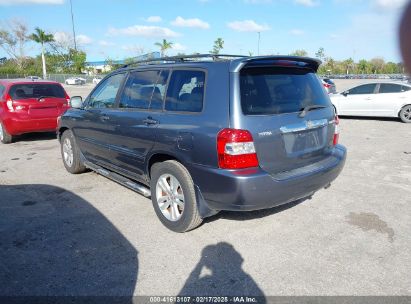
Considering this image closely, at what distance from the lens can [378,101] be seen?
12016 millimetres

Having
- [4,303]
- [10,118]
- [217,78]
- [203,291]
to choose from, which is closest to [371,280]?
[203,291]

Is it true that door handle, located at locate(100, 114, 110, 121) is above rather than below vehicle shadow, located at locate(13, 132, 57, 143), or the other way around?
above

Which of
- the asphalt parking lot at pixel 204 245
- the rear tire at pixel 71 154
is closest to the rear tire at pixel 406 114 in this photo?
the asphalt parking lot at pixel 204 245

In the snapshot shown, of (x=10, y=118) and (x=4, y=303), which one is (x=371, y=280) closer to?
(x=4, y=303)

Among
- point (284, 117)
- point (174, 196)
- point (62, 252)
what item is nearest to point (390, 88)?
point (284, 117)

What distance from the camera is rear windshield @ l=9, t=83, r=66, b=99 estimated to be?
26.8 feet

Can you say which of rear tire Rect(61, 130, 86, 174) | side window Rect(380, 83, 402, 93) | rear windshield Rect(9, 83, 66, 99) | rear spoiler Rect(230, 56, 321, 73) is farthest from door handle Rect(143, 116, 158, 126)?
side window Rect(380, 83, 402, 93)

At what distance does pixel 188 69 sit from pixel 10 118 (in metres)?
6.24

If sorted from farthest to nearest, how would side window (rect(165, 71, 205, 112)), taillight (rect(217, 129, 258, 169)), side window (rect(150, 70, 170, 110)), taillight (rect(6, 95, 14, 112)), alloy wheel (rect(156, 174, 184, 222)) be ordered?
1. taillight (rect(6, 95, 14, 112))
2. side window (rect(150, 70, 170, 110))
3. alloy wheel (rect(156, 174, 184, 222))
4. side window (rect(165, 71, 205, 112))
5. taillight (rect(217, 129, 258, 169))

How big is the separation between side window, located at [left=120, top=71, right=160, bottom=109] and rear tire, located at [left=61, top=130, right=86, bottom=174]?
172 centimetres

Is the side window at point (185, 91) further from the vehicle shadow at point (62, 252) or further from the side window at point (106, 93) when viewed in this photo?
the vehicle shadow at point (62, 252)

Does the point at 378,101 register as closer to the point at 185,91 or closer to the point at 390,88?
the point at 390,88

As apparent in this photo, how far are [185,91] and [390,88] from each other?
10.7 metres

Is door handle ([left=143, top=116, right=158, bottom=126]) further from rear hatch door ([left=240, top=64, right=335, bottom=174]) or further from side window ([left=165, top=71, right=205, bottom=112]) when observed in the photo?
rear hatch door ([left=240, top=64, right=335, bottom=174])
